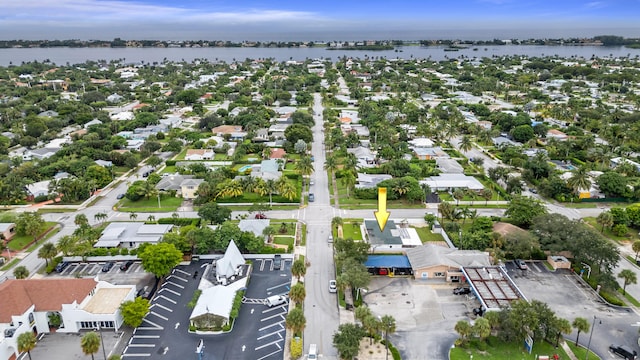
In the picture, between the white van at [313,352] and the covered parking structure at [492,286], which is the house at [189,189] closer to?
the white van at [313,352]

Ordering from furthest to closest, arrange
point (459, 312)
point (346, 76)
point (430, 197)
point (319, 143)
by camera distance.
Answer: point (346, 76)
point (319, 143)
point (430, 197)
point (459, 312)

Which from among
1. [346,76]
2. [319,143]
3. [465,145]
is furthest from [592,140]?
[346,76]

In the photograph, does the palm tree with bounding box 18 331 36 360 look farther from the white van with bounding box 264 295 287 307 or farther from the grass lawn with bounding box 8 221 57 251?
the grass lawn with bounding box 8 221 57 251

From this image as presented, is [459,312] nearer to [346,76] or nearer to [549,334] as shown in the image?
[549,334]

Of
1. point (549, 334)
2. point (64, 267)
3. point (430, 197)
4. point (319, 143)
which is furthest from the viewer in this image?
point (319, 143)

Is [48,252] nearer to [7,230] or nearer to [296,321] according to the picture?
[7,230]

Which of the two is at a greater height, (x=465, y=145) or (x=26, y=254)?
(x=465, y=145)

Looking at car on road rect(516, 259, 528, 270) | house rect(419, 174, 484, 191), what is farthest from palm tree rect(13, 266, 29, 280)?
house rect(419, 174, 484, 191)
